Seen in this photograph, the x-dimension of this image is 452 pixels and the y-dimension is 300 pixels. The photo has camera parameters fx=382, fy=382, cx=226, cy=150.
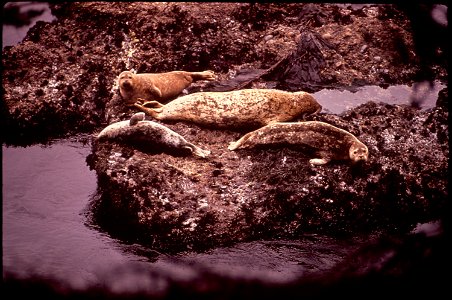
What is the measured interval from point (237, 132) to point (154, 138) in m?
1.12

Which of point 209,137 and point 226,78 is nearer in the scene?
point 209,137

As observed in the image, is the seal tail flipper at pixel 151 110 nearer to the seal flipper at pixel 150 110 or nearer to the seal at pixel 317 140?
the seal flipper at pixel 150 110

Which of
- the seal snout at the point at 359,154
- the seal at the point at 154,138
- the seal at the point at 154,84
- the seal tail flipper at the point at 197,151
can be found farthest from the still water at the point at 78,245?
the seal tail flipper at the point at 197,151

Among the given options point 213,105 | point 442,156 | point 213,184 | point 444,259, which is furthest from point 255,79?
point 444,259

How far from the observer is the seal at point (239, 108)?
5059 millimetres

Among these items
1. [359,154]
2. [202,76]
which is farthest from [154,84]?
[359,154]

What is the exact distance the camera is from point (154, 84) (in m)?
5.64

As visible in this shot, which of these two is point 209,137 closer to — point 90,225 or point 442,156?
point 90,225

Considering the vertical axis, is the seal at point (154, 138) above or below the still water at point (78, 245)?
above

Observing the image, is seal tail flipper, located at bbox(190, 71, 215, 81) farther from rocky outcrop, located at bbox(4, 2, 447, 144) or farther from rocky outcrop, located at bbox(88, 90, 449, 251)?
rocky outcrop, located at bbox(88, 90, 449, 251)

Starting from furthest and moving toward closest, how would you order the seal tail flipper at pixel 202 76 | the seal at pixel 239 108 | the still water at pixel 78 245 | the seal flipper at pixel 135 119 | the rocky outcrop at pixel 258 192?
the seal tail flipper at pixel 202 76
the seal at pixel 239 108
the seal flipper at pixel 135 119
the rocky outcrop at pixel 258 192
the still water at pixel 78 245

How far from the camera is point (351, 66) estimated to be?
630 centimetres

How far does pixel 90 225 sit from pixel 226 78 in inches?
123

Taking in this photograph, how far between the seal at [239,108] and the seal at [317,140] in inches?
13.4
